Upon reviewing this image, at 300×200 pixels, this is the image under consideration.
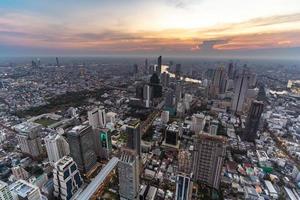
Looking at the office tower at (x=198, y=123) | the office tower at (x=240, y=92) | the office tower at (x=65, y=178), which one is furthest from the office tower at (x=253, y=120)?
the office tower at (x=65, y=178)

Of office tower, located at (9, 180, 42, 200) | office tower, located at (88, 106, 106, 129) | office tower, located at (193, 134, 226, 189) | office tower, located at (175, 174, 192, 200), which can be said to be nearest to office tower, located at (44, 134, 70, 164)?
office tower, located at (88, 106, 106, 129)

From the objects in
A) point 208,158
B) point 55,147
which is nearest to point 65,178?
point 55,147

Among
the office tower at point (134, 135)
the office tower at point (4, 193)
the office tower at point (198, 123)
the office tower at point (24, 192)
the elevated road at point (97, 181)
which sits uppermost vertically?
the office tower at point (134, 135)

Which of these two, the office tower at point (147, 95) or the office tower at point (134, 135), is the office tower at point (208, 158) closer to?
the office tower at point (134, 135)

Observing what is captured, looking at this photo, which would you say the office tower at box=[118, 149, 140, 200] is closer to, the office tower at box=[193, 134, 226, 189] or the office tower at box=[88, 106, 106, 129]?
the office tower at box=[193, 134, 226, 189]

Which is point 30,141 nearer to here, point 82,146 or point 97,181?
point 82,146

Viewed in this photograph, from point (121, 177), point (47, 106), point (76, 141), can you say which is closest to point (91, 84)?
point (47, 106)

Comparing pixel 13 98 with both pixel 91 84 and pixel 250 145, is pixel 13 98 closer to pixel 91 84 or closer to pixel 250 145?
pixel 91 84
